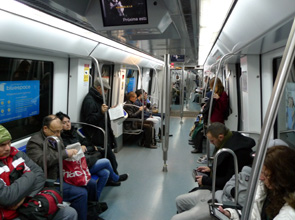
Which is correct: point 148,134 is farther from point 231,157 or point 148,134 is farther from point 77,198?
point 231,157

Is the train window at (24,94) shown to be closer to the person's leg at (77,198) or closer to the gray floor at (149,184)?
the person's leg at (77,198)

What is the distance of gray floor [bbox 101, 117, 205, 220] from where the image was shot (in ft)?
12.0

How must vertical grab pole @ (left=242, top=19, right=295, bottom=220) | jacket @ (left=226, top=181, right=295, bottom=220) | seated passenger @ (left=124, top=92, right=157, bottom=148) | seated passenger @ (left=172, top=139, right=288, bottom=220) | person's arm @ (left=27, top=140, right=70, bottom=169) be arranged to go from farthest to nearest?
seated passenger @ (left=124, top=92, right=157, bottom=148), person's arm @ (left=27, top=140, right=70, bottom=169), seated passenger @ (left=172, top=139, right=288, bottom=220), jacket @ (left=226, top=181, right=295, bottom=220), vertical grab pole @ (left=242, top=19, right=295, bottom=220)

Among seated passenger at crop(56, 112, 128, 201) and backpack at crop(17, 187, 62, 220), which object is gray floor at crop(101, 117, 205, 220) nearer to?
seated passenger at crop(56, 112, 128, 201)

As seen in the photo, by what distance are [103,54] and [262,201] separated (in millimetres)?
4085

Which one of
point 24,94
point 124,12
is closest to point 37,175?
point 24,94

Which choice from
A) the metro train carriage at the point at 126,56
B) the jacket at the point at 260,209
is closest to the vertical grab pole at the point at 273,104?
the metro train carriage at the point at 126,56

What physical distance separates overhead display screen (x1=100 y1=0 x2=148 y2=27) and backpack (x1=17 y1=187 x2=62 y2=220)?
183 cm

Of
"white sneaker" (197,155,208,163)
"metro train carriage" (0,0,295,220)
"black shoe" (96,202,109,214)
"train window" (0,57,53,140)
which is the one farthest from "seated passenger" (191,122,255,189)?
"train window" (0,57,53,140)

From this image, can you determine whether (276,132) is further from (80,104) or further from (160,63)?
(160,63)

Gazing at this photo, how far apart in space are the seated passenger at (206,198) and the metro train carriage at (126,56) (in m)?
0.76

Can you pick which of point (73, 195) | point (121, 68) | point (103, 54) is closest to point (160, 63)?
point (121, 68)

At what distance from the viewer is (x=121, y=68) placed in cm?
709

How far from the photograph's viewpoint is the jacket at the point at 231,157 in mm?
2863
